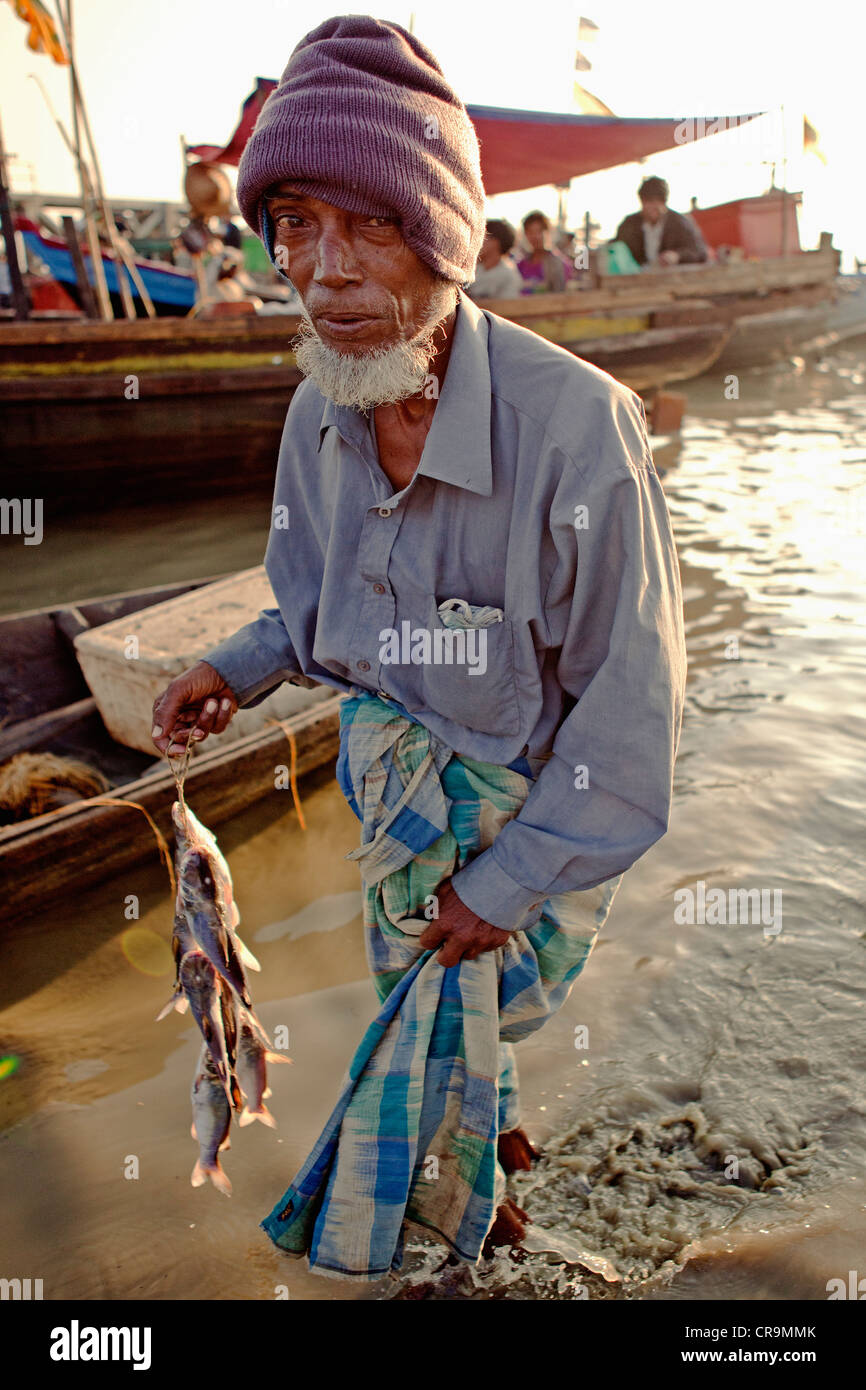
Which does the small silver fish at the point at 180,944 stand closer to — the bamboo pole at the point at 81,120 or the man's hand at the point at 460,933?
the man's hand at the point at 460,933

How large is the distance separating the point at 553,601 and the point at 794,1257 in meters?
1.57

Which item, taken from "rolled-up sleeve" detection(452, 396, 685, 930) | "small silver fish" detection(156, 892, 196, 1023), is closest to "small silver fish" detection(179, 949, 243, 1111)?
"small silver fish" detection(156, 892, 196, 1023)

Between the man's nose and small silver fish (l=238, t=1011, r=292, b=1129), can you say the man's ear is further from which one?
small silver fish (l=238, t=1011, r=292, b=1129)

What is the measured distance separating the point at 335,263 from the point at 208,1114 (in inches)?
60.9

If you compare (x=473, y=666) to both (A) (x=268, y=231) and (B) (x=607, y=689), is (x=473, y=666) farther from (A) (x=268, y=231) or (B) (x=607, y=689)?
(A) (x=268, y=231)

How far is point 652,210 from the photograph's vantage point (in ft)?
41.2

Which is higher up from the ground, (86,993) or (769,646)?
(769,646)

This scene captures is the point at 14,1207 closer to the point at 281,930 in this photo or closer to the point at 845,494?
the point at 281,930

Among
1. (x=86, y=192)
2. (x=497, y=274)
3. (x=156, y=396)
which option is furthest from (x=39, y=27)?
(x=497, y=274)

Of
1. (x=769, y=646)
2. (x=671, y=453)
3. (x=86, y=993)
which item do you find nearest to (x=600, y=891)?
(x=86, y=993)

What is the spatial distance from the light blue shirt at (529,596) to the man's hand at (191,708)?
30 cm

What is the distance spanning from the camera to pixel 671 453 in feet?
33.4

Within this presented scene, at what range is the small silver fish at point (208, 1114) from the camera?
1.81 metres

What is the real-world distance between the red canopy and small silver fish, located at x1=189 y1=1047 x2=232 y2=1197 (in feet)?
35.5
